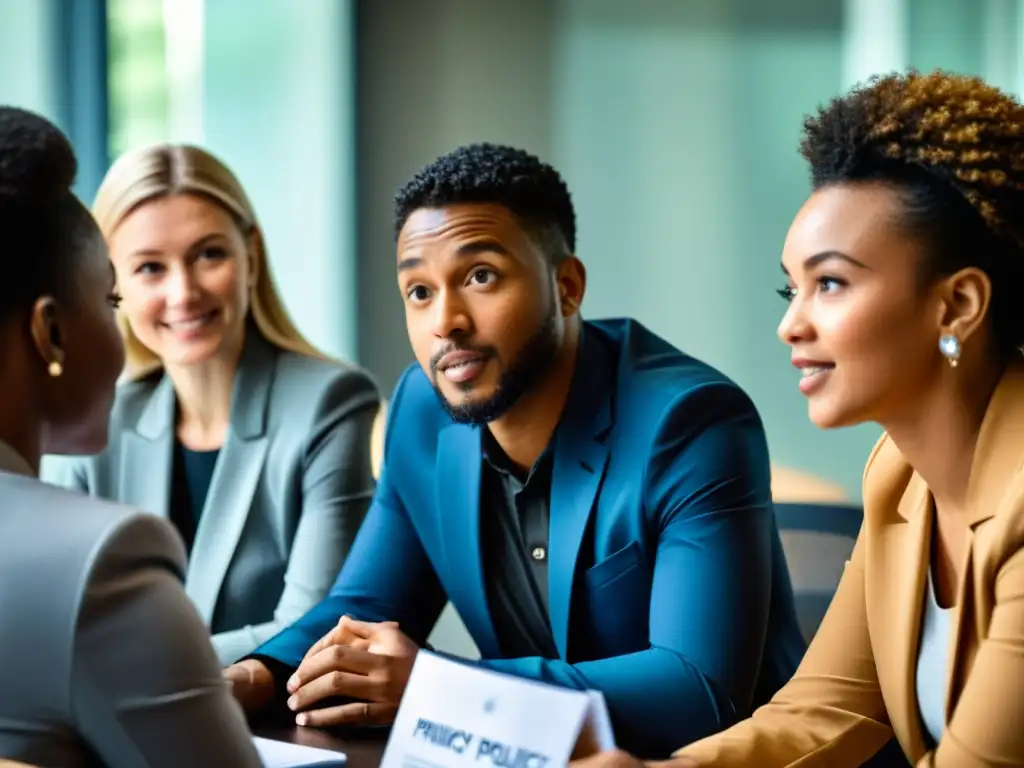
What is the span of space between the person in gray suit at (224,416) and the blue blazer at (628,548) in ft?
0.90

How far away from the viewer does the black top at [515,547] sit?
199 cm

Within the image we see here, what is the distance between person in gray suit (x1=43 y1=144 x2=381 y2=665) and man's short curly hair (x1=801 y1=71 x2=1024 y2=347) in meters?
1.31

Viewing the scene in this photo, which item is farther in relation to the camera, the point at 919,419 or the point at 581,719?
the point at 919,419

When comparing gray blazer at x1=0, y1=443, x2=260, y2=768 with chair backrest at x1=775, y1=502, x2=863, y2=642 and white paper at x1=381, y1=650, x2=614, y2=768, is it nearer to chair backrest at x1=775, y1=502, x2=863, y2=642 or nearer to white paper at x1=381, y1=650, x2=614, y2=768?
white paper at x1=381, y1=650, x2=614, y2=768

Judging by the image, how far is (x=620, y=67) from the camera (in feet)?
12.4

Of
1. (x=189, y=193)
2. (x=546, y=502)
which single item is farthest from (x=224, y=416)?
(x=546, y=502)

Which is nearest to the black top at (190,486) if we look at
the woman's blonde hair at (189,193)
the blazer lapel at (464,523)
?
the woman's blonde hair at (189,193)

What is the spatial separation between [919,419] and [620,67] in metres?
2.57

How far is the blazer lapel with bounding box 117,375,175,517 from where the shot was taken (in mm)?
2518

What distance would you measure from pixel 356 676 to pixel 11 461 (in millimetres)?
615

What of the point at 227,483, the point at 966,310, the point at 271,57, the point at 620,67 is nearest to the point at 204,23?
the point at 271,57

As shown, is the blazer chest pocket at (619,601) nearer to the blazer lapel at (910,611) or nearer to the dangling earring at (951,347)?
the blazer lapel at (910,611)

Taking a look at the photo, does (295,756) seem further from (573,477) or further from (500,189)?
(500,189)

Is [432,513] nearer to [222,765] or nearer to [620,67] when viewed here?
[222,765]
